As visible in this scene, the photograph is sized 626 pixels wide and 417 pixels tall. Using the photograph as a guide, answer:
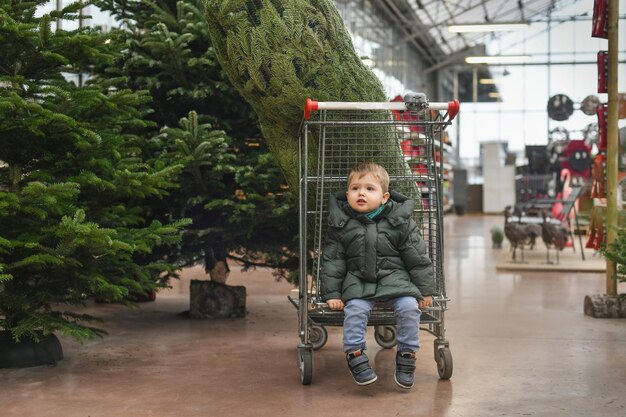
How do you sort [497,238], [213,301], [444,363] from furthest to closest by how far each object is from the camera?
1. [497,238]
2. [213,301]
3. [444,363]

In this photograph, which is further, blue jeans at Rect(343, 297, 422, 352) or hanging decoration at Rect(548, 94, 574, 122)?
hanging decoration at Rect(548, 94, 574, 122)

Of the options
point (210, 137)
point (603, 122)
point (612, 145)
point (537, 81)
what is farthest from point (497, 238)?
point (537, 81)

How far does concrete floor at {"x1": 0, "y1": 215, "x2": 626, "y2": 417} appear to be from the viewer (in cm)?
436

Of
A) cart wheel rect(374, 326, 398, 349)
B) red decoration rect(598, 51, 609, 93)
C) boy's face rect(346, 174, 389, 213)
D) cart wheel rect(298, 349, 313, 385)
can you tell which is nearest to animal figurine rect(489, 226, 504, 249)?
red decoration rect(598, 51, 609, 93)

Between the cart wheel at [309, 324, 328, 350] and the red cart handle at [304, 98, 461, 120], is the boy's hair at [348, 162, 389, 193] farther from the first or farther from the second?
the cart wheel at [309, 324, 328, 350]

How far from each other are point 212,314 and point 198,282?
11.9 inches

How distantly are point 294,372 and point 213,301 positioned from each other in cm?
250

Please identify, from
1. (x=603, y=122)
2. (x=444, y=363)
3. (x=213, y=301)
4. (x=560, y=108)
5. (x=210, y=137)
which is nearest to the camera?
(x=444, y=363)

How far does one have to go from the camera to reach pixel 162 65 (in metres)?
7.07

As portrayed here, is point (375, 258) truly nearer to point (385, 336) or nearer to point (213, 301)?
point (385, 336)

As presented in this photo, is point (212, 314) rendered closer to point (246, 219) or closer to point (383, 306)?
point (246, 219)

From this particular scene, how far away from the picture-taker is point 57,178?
5.35 meters

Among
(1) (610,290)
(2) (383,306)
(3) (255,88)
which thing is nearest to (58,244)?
(3) (255,88)

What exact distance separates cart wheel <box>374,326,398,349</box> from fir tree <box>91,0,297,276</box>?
4.08ft
